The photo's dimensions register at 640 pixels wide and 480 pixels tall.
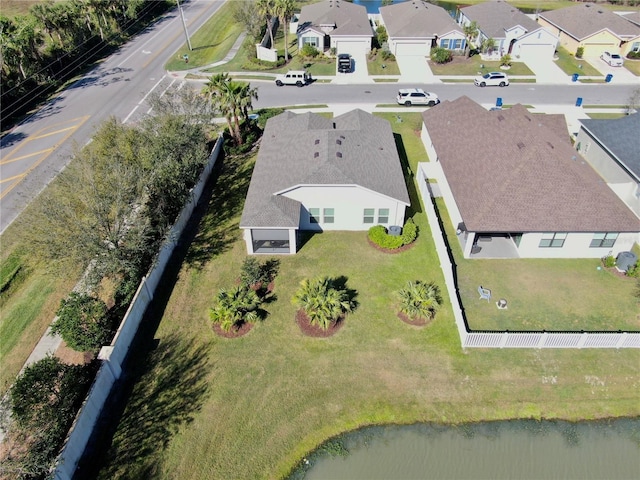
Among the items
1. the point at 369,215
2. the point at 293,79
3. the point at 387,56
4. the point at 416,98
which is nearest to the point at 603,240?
the point at 369,215

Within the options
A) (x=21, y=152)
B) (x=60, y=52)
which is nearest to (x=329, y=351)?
(x=21, y=152)

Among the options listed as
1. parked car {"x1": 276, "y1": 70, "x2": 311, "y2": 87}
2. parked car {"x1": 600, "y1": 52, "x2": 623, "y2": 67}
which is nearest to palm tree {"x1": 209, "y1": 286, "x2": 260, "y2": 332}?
parked car {"x1": 276, "y1": 70, "x2": 311, "y2": 87}

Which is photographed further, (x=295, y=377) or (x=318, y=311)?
(x=318, y=311)

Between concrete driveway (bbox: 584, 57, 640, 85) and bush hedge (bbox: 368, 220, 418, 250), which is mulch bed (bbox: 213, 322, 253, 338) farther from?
concrete driveway (bbox: 584, 57, 640, 85)

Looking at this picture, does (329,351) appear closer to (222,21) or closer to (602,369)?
(602,369)

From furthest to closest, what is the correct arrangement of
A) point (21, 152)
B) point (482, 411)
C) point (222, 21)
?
point (222, 21) → point (21, 152) → point (482, 411)

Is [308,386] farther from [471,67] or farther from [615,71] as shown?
[615,71]
